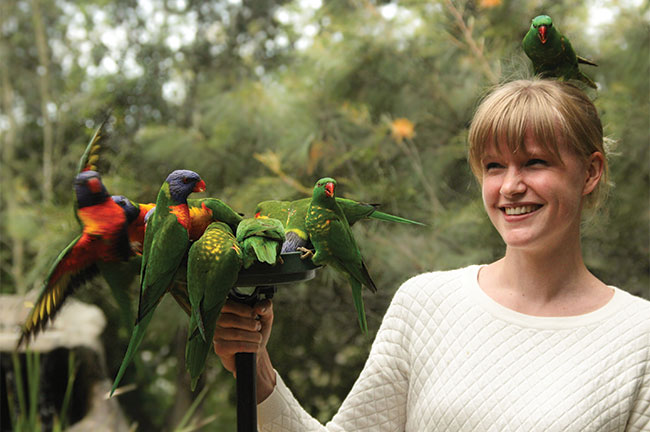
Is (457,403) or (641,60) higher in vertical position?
(641,60)

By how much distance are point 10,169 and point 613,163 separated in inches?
109

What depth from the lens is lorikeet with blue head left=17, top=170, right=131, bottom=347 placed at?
1.95ft

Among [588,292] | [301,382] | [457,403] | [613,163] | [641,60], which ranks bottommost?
[301,382]

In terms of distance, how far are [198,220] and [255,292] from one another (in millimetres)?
133

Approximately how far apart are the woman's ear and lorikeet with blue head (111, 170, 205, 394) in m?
0.59

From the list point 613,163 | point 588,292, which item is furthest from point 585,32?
point 588,292

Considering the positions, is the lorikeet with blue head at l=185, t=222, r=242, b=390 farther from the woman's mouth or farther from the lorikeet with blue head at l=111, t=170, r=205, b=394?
the woman's mouth

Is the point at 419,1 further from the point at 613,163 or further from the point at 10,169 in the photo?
the point at 10,169

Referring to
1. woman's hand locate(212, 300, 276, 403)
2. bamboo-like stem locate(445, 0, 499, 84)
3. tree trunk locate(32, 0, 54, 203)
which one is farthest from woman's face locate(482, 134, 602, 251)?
tree trunk locate(32, 0, 54, 203)

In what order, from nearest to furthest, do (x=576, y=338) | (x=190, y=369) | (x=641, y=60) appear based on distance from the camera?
(x=190, y=369) < (x=576, y=338) < (x=641, y=60)

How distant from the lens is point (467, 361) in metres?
0.94

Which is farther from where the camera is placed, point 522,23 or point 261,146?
point 261,146

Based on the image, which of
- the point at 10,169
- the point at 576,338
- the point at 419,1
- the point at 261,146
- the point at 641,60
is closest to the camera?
the point at 576,338

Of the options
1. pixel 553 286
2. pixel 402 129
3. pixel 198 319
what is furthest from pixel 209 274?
pixel 402 129
